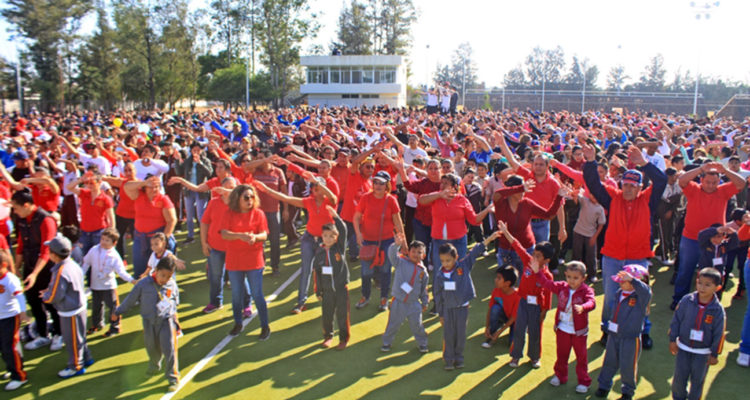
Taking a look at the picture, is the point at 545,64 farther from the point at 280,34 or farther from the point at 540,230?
the point at 540,230

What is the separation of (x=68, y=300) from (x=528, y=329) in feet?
15.2

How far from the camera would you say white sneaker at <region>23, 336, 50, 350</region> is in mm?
6137

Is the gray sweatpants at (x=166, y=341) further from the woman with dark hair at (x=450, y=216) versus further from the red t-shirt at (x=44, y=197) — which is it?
the red t-shirt at (x=44, y=197)

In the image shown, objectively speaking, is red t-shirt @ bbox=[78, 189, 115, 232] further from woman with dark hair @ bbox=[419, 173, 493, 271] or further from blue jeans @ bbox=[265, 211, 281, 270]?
woman with dark hair @ bbox=[419, 173, 493, 271]

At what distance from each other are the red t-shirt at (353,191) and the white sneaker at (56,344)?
397 centimetres

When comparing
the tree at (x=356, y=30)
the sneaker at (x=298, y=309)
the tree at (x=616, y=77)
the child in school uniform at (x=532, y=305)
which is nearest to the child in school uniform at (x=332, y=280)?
the sneaker at (x=298, y=309)

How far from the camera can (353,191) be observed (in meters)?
8.28

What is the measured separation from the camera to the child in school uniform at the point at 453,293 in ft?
18.2

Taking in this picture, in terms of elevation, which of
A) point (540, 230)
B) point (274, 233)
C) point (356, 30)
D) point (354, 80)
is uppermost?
point (356, 30)

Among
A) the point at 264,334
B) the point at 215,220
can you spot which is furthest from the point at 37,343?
the point at 264,334

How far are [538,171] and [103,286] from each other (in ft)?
18.2

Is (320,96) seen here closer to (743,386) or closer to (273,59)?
(273,59)

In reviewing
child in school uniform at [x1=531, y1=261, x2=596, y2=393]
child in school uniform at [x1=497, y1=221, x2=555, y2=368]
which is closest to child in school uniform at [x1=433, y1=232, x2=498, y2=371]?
child in school uniform at [x1=497, y1=221, x2=555, y2=368]

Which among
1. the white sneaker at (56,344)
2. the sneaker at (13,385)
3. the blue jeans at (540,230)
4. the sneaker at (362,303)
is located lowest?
the sneaker at (13,385)
